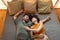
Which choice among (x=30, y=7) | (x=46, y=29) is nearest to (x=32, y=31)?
(x=46, y=29)

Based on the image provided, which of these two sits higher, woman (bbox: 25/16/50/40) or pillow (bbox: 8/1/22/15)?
pillow (bbox: 8/1/22/15)

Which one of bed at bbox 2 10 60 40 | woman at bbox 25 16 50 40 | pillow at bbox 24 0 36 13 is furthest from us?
pillow at bbox 24 0 36 13

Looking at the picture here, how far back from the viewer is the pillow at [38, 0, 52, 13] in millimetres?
4012

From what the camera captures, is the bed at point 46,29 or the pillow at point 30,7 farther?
the pillow at point 30,7

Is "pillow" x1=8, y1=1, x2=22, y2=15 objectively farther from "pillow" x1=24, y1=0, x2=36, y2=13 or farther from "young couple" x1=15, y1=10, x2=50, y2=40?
"young couple" x1=15, y1=10, x2=50, y2=40

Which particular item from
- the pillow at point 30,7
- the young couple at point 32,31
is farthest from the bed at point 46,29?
the pillow at point 30,7

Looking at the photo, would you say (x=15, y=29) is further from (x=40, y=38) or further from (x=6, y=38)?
(x=40, y=38)

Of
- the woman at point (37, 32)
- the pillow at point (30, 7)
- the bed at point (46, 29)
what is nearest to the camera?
the woman at point (37, 32)

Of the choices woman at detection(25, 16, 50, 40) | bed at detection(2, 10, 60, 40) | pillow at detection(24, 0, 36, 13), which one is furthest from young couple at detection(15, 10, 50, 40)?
pillow at detection(24, 0, 36, 13)

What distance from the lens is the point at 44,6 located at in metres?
4.05

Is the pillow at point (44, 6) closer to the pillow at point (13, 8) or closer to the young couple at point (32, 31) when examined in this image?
the pillow at point (13, 8)

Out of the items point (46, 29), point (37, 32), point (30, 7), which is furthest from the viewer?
point (30, 7)

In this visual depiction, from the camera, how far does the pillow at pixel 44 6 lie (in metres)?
4.01

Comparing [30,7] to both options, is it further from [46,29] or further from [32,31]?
[32,31]
